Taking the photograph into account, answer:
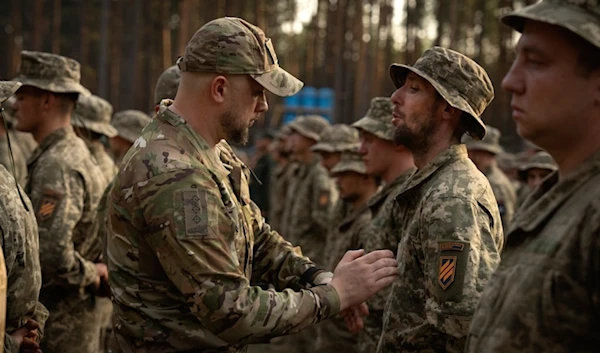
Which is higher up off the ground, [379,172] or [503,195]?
[379,172]

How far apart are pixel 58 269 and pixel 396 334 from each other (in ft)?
8.96

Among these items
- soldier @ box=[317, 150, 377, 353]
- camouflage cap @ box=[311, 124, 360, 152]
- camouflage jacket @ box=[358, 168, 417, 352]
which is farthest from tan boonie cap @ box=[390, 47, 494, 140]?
camouflage cap @ box=[311, 124, 360, 152]

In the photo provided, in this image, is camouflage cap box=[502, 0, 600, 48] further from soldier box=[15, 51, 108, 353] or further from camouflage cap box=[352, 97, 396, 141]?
soldier box=[15, 51, 108, 353]

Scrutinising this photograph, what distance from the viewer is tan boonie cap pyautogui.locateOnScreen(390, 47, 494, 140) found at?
13.2ft

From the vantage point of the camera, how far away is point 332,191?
32.2 feet

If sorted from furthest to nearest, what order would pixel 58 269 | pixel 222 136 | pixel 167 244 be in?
1. pixel 58 269
2. pixel 222 136
3. pixel 167 244

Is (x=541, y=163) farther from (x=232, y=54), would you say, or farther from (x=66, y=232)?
(x=232, y=54)

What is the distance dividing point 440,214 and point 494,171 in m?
7.68

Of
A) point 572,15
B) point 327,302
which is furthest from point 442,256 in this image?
point 572,15

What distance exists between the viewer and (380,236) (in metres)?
4.77

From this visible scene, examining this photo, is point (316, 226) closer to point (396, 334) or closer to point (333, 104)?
point (396, 334)

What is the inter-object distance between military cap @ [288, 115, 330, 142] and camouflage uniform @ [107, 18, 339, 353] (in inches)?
308

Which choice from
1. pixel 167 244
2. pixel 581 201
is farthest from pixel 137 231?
pixel 581 201

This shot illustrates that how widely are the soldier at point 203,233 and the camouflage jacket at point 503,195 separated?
6.98 m
